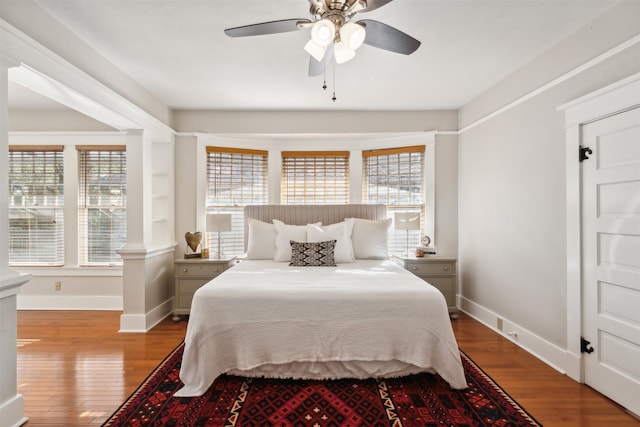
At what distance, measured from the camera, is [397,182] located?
15.8ft

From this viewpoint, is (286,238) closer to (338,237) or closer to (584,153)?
(338,237)

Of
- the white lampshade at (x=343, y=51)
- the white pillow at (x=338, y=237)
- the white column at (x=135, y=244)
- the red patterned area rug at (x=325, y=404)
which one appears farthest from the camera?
the white pillow at (x=338, y=237)

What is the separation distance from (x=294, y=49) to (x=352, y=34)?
1.29 metres

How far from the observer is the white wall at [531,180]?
7.98 feet

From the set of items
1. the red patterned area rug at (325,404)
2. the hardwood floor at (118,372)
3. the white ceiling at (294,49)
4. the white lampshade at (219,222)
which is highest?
the white ceiling at (294,49)

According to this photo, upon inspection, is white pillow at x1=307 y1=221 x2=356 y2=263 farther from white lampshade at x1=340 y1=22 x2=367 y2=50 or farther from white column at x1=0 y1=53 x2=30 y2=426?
white column at x1=0 y1=53 x2=30 y2=426

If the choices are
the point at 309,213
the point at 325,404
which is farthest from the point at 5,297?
the point at 309,213

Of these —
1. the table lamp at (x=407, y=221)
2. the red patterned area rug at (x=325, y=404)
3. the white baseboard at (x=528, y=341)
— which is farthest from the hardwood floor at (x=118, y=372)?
the table lamp at (x=407, y=221)

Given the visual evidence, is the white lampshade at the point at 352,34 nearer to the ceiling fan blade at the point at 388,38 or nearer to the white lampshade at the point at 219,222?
the ceiling fan blade at the point at 388,38

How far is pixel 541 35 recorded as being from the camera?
2664mm

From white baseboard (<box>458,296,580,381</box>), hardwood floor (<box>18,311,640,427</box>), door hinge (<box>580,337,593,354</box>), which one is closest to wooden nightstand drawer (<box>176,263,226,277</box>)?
hardwood floor (<box>18,311,640,427</box>)

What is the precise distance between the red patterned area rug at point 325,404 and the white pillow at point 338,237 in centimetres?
156

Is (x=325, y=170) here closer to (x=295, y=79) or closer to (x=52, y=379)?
(x=295, y=79)

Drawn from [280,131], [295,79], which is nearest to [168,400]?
[295,79]
